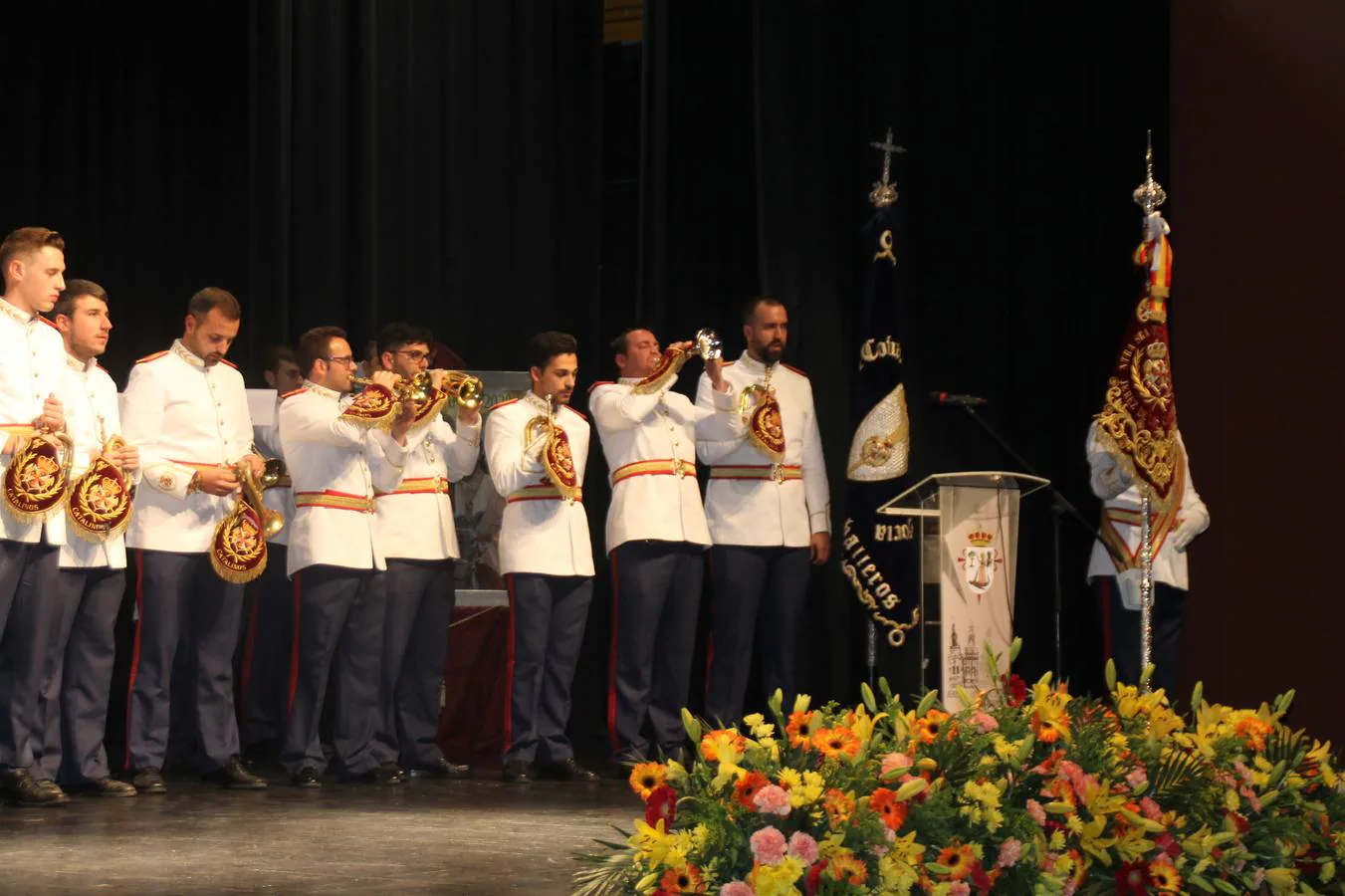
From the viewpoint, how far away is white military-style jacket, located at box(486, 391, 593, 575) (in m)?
6.12

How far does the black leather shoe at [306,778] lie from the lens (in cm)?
579

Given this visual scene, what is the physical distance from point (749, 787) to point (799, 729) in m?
0.22

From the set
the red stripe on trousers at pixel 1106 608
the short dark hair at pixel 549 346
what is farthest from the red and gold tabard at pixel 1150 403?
the short dark hair at pixel 549 346

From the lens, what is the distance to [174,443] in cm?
563

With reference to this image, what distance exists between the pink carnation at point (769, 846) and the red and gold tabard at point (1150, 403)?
13.7 ft

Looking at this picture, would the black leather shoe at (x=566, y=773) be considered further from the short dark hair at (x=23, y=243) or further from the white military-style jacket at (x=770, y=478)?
the short dark hair at (x=23, y=243)

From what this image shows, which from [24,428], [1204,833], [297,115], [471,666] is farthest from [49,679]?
[1204,833]

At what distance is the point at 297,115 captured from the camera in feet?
25.8

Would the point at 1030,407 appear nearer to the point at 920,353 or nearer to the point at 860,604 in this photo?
the point at 920,353

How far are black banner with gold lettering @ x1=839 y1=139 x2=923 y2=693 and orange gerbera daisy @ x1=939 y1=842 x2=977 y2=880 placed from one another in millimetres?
4150

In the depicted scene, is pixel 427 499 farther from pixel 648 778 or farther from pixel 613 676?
pixel 648 778

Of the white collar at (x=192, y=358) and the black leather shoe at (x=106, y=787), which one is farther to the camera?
the white collar at (x=192, y=358)

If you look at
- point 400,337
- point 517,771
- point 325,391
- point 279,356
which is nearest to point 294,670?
point 517,771

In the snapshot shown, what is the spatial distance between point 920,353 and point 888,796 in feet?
16.4
